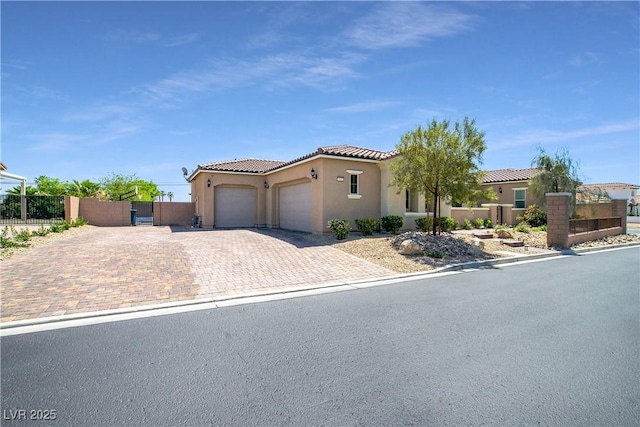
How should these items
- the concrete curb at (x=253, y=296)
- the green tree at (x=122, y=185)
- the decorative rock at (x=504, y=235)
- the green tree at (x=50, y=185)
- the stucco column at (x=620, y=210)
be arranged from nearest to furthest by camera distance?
the concrete curb at (x=253, y=296), the decorative rock at (x=504, y=235), the stucco column at (x=620, y=210), the green tree at (x=50, y=185), the green tree at (x=122, y=185)

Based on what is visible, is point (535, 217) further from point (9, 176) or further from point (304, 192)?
point (9, 176)

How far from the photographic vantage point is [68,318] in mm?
5266

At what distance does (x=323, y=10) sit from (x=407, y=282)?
847cm

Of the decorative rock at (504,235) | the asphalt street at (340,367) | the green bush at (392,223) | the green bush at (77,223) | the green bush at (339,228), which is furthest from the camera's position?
the green bush at (77,223)

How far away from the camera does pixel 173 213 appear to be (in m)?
23.7

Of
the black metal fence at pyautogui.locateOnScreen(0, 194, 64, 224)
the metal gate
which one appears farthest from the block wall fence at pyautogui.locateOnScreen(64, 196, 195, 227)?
the metal gate

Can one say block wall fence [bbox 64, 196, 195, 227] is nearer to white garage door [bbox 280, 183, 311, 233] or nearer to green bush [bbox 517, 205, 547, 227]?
white garage door [bbox 280, 183, 311, 233]

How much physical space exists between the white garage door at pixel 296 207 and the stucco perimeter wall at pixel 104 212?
10.8 metres

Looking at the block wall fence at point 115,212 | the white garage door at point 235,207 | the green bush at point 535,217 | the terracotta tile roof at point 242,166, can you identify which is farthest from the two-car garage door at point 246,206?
the green bush at point 535,217

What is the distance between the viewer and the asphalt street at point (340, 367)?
292 cm

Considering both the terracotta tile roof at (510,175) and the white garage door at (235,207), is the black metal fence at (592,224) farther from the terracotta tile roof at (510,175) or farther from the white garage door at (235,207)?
the white garage door at (235,207)

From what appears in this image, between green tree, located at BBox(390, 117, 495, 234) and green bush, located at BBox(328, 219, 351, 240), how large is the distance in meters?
3.18

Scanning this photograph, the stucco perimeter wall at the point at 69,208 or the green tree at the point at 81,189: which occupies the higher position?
the green tree at the point at 81,189

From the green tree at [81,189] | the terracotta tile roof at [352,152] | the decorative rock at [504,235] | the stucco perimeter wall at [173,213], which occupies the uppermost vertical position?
the terracotta tile roof at [352,152]
